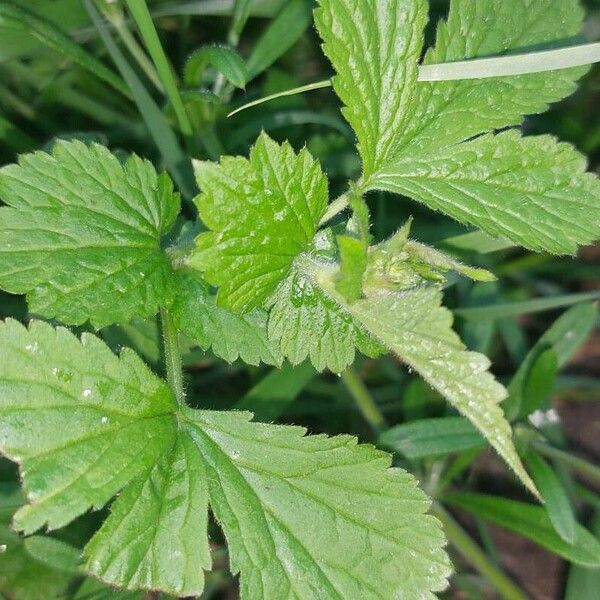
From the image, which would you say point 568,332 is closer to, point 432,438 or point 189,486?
point 432,438

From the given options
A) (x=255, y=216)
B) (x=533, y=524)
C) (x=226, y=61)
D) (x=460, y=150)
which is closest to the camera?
(x=255, y=216)

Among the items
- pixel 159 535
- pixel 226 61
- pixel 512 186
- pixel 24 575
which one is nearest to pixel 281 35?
pixel 226 61

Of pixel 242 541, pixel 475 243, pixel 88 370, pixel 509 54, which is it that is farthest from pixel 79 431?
pixel 509 54

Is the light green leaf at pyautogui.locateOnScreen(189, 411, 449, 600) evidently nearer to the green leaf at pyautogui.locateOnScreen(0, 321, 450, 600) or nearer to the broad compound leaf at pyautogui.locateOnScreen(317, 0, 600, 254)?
the green leaf at pyautogui.locateOnScreen(0, 321, 450, 600)

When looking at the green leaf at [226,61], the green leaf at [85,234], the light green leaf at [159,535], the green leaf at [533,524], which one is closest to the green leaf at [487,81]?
the green leaf at [226,61]

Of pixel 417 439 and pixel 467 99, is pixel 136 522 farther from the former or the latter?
pixel 467 99

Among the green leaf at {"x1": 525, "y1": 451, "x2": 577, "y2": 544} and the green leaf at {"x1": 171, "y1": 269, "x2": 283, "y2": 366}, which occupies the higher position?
the green leaf at {"x1": 171, "y1": 269, "x2": 283, "y2": 366}

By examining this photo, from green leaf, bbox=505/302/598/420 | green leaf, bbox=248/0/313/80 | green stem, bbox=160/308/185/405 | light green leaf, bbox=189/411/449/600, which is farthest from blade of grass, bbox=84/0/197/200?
green leaf, bbox=505/302/598/420
